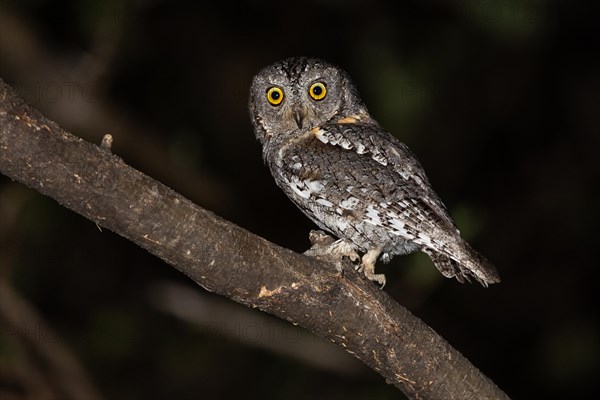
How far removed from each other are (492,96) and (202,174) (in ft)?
8.14

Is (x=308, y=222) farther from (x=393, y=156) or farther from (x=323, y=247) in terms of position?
(x=323, y=247)

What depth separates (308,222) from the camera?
6.24 metres

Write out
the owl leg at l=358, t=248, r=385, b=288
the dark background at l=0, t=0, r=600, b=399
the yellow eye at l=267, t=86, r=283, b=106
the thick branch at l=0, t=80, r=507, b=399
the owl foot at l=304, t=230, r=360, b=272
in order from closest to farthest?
the thick branch at l=0, t=80, r=507, b=399, the owl foot at l=304, t=230, r=360, b=272, the owl leg at l=358, t=248, r=385, b=288, the yellow eye at l=267, t=86, r=283, b=106, the dark background at l=0, t=0, r=600, b=399

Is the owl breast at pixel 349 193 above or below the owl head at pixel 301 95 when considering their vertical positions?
below

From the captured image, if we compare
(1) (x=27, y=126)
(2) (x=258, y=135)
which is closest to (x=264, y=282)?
(1) (x=27, y=126)

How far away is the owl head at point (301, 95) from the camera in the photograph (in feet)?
11.6

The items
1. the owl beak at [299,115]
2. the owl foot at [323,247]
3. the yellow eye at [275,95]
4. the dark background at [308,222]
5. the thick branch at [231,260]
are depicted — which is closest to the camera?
the thick branch at [231,260]

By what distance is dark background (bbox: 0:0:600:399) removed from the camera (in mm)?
5363

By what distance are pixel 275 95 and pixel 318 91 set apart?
199 mm

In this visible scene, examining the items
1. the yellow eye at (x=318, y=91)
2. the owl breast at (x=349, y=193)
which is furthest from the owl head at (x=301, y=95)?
the owl breast at (x=349, y=193)

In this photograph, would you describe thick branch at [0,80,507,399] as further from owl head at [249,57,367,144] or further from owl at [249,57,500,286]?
owl head at [249,57,367,144]

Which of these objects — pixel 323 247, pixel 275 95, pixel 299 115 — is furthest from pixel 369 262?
pixel 275 95

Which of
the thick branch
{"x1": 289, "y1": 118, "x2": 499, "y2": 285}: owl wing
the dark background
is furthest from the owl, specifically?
the dark background

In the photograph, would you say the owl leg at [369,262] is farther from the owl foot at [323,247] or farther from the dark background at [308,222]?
the dark background at [308,222]
